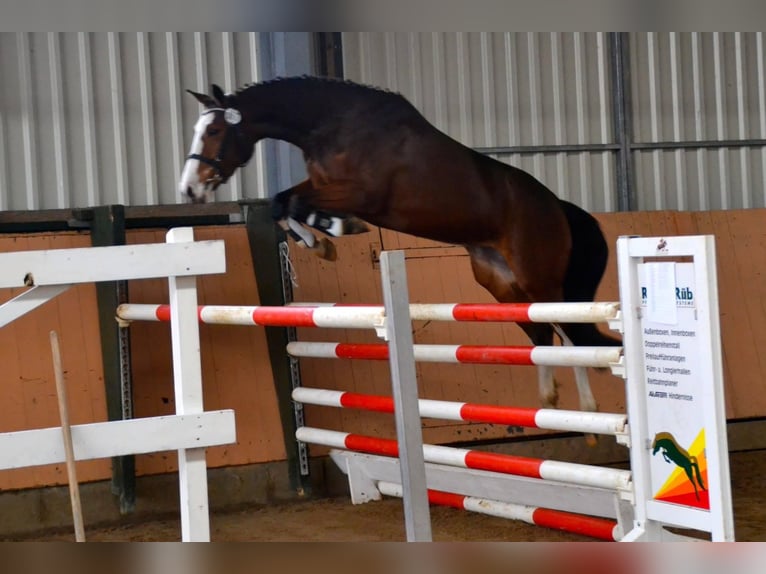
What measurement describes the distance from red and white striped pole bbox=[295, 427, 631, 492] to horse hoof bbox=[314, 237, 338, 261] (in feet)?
2.78

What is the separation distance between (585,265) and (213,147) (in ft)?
6.46

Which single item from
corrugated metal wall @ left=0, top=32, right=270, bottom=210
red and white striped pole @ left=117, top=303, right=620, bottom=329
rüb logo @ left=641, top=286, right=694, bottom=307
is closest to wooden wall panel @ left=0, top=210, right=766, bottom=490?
red and white striped pole @ left=117, top=303, right=620, bottom=329

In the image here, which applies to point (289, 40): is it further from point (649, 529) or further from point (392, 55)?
point (649, 529)

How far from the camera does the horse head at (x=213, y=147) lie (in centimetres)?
450

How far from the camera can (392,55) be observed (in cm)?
515

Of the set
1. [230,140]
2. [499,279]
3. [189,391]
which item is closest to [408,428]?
[189,391]

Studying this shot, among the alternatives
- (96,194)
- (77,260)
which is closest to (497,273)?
(96,194)

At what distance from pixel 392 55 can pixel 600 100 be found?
1.31 m

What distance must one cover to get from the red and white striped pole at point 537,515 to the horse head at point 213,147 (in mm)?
1703

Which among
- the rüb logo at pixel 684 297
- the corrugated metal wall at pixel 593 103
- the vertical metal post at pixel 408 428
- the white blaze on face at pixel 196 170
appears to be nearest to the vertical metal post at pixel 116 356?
the white blaze on face at pixel 196 170

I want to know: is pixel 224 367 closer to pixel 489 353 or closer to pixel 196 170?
pixel 196 170

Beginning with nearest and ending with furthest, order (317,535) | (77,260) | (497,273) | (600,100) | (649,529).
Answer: (77,260) < (649,529) < (317,535) < (497,273) < (600,100)

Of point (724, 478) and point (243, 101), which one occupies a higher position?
point (243, 101)

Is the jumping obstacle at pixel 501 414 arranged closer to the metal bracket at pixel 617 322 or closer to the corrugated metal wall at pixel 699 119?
the metal bracket at pixel 617 322
